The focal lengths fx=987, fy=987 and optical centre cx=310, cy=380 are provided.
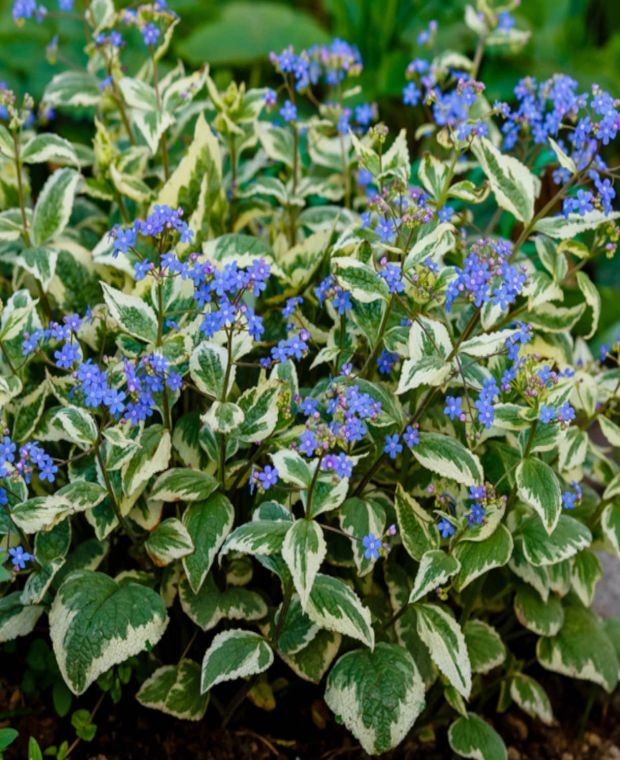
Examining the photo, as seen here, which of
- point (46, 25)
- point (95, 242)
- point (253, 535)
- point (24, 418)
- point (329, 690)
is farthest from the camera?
point (46, 25)

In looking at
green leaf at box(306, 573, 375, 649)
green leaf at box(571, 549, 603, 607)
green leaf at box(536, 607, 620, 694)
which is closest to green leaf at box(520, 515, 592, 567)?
green leaf at box(571, 549, 603, 607)

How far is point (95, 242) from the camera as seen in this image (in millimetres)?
2711

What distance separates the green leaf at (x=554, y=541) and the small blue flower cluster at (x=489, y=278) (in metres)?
0.55

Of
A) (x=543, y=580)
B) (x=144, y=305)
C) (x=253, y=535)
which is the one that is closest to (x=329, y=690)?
(x=253, y=535)

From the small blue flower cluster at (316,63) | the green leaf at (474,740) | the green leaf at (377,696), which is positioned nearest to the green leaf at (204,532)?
the green leaf at (377,696)

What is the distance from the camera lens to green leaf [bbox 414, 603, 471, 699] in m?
1.96

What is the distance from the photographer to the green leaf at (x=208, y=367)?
1920 millimetres

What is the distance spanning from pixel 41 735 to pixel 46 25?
3.30m

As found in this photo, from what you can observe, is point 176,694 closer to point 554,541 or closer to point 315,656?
point 315,656

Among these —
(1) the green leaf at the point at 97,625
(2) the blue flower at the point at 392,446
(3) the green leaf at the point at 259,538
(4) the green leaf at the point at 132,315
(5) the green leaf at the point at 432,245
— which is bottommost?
(1) the green leaf at the point at 97,625

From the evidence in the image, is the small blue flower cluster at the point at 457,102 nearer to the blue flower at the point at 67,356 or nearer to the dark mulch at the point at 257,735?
the blue flower at the point at 67,356

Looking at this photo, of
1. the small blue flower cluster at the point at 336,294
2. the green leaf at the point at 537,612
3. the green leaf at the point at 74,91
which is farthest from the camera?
the green leaf at the point at 74,91

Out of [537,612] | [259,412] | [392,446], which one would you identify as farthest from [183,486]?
[537,612]

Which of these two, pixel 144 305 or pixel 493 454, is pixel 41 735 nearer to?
pixel 144 305
